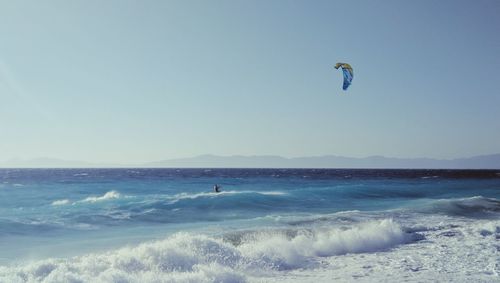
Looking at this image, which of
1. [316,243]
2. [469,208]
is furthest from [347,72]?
[469,208]

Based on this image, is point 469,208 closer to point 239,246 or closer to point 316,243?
point 316,243

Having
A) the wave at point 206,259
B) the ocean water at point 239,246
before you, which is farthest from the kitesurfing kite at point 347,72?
the wave at point 206,259

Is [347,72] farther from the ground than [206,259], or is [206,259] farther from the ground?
[347,72]

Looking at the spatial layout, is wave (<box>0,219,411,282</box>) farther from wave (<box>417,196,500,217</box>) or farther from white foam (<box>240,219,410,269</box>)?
wave (<box>417,196,500,217</box>)

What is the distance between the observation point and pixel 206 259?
437 inches

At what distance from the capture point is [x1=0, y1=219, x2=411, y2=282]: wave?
9.17 meters

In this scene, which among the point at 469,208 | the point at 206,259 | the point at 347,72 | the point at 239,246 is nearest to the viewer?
the point at 206,259

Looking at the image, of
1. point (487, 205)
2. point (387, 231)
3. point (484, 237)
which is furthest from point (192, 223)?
point (487, 205)

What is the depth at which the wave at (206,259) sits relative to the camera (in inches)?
361

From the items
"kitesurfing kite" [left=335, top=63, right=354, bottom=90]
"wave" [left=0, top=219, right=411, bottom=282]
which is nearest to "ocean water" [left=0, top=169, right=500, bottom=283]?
"wave" [left=0, top=219, right=411, bottom=282]

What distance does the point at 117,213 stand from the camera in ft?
74.4

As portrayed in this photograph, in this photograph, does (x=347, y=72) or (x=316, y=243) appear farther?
(x=347, y=72)

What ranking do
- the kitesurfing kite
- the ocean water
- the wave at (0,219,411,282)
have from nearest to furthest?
the wave at (0,219,411,282)
the ocean water
the kitesurfing kite

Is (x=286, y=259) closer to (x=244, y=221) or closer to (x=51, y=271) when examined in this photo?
(x=51, y=271)
